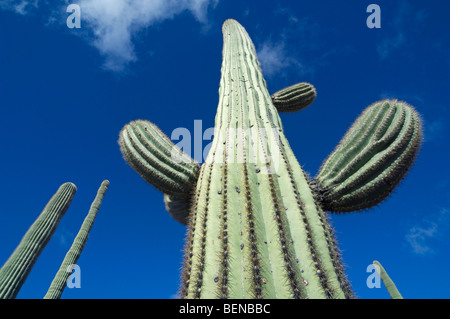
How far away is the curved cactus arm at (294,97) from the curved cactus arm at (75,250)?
19.8 feet

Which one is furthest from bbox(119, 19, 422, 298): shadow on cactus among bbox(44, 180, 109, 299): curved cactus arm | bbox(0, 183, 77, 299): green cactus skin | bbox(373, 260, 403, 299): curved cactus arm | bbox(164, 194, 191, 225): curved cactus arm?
bbox(0, 183, 77, 299): green cactus skin

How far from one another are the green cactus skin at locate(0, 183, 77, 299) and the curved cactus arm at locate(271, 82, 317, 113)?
6345 mm

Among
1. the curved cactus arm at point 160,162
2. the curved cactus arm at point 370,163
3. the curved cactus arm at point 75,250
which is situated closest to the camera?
the curved cactus arm at point 370,163

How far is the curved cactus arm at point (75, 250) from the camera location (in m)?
6.72

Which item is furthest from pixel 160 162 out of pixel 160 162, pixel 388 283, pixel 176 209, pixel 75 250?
pixel 75 250

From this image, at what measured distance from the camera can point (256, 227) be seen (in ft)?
7.50

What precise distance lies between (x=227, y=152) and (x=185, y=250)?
3.57 feet

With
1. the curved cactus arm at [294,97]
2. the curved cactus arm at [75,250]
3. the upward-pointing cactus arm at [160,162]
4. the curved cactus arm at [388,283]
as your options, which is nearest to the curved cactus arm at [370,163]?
the upward-pointing cactus arm at [160,162]

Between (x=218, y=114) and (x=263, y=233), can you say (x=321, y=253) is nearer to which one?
(x=263, y=233)

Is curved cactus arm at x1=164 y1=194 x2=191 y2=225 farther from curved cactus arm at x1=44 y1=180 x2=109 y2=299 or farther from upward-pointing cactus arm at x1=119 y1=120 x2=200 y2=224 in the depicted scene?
curved cactus arm at x1=44 y1=180 x2=109 y2=299

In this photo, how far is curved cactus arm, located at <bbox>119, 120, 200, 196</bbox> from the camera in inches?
127

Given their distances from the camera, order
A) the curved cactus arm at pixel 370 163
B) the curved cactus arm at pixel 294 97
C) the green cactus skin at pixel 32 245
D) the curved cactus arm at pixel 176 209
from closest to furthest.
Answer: the curved cactus arm at pixel 370 163, the curved cactus arm at pixel 176 209, the curved cactus arm at pixel 294 97, the green cactus skin at pixel 32 245

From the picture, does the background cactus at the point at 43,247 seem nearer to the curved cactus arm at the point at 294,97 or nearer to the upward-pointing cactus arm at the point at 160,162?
the upward-pointing cactus arm at the point at 160,162
